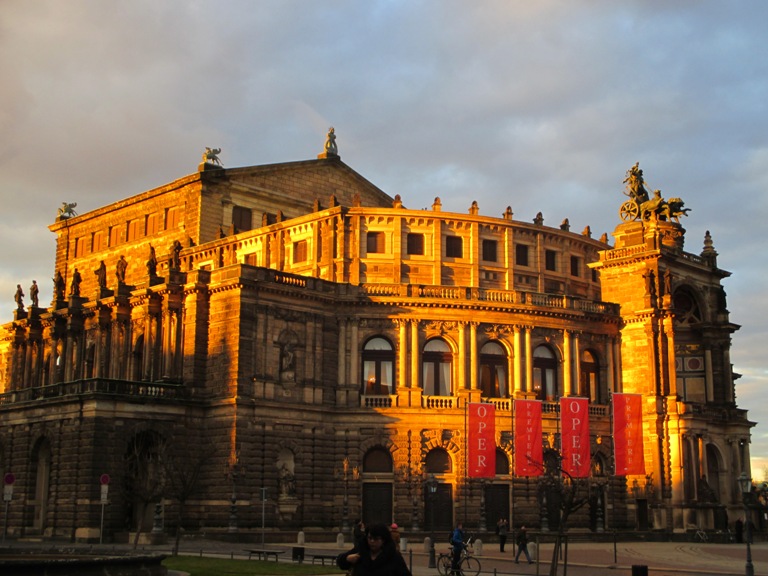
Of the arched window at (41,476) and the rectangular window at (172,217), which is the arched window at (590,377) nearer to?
the rectangular window at (172,217)

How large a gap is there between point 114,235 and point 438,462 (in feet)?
124

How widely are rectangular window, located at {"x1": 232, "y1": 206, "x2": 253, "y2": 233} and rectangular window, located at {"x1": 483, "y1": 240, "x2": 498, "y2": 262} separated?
19508 millimetres

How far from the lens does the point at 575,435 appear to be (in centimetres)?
7112

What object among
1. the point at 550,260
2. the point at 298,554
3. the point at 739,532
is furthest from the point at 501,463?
the point at 298,554

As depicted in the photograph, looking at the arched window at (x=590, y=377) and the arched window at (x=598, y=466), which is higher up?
the arched window at (x=590, y=377)

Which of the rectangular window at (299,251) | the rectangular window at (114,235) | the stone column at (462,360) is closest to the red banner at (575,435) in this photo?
the stone column at (462,360)

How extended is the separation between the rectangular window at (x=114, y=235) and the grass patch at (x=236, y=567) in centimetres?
5122

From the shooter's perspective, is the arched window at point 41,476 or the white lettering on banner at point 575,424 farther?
the white lettering on banner at point 575,424

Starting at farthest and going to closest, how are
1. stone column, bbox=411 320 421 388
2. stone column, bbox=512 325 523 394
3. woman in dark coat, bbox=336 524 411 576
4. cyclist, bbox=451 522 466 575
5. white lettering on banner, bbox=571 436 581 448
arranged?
stone column, bbox=512 325 523 394, stone column, bbox=411 320 421 388, white lettering on banner, bbox=571 436 581 448, cyclist, bbox=451 522 466 575, woman in dark coat, bbox=336 524 411 576

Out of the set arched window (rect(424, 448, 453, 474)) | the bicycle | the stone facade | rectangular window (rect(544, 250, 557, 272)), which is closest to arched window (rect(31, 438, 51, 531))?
the stone facade

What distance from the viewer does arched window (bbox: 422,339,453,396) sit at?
72750 mm

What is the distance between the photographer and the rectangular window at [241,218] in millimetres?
87750

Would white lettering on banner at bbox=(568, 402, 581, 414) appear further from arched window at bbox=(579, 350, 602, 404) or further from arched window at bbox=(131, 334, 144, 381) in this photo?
arched window at bbox=(131, 334, 144, 381)

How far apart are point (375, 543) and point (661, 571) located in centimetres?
3197
